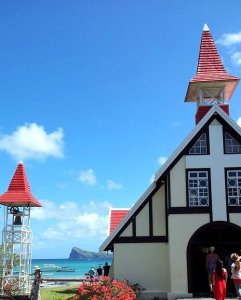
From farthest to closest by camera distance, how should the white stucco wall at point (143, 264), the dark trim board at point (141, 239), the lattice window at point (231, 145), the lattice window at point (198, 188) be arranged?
the dark trim board at point (141, 239) → the white stucco wall at point (143, 264) → the lattice window at point (231, 145) → the lattice window at point (198, 188)

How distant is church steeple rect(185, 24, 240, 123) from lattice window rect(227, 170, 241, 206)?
3.02 m

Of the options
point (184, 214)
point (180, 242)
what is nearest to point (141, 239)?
point (180, 242)

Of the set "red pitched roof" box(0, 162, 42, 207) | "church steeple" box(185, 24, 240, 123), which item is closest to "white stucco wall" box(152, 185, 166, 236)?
"church steeple" box(185, 24, 240, 123)

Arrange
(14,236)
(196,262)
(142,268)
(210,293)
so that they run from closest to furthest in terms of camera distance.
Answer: (210,293), (142,268), (196,262), (14,236)

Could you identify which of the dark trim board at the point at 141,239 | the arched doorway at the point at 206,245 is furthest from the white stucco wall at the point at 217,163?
the dark trim board at the point at 141,239

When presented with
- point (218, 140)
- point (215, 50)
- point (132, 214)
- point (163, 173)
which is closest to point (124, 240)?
point (132, 214)

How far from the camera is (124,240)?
1906 cm

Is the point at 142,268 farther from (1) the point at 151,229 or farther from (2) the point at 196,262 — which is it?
(2) the point at 196,262

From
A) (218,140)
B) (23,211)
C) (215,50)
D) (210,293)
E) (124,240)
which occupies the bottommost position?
(210,293)

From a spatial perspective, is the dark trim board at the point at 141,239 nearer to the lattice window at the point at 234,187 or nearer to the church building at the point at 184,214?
the church building at the point at 184,214

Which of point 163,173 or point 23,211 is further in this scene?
point 23,211

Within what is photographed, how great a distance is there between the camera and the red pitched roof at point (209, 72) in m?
20.3

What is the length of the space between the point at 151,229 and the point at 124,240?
1.17 m

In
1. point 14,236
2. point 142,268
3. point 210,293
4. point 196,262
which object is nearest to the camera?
point 210,293
